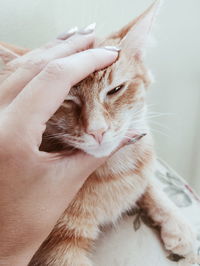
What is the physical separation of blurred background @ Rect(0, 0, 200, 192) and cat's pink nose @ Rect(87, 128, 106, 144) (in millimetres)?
375

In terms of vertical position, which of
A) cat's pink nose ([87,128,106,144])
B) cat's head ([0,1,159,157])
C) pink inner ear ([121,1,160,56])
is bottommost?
cat's pink nose ([87,128,106,144])

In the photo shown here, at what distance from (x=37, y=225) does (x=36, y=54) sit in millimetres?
295

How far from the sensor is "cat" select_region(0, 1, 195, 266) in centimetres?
61

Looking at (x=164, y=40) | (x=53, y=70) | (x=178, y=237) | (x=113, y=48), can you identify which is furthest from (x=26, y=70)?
(x=164, y=40)

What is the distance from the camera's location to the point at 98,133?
585 mm

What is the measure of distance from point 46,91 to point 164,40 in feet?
2.80

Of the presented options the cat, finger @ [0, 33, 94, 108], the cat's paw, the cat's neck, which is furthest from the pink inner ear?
the cat's paw

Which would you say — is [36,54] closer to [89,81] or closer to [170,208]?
[89,81]

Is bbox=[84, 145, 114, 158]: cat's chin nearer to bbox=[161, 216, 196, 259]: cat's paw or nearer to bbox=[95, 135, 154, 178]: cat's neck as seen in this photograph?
bbox=[95, 135, 154, 178]: cat's neck

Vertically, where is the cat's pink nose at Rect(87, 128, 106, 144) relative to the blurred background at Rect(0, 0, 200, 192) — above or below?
below

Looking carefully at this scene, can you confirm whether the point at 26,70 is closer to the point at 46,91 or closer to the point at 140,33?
the point at 46,91

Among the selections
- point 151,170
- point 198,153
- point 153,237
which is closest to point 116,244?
point 153,237

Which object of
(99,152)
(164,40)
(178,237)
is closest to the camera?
(99,152)

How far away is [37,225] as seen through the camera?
1.87 feet
